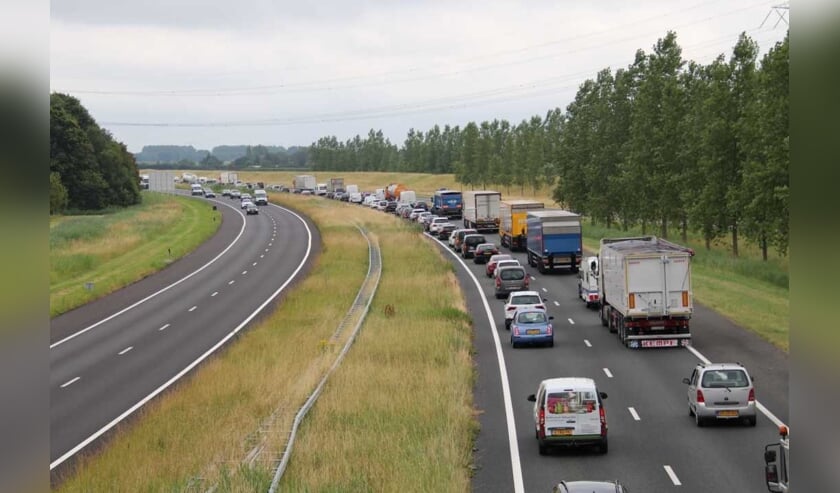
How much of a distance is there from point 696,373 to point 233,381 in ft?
53.2

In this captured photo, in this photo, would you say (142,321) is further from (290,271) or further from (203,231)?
(203,231)

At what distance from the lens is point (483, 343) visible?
44656 mm

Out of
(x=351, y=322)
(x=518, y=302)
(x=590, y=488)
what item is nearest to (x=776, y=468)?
(x=590, y=488)

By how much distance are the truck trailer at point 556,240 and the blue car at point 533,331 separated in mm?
25711

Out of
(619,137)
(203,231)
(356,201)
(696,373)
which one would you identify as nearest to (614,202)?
(619,137)

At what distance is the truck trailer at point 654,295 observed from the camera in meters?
40.5

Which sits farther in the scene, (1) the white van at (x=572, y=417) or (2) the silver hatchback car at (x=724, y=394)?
(2) the silver hatchback car at (x=724, y=394)

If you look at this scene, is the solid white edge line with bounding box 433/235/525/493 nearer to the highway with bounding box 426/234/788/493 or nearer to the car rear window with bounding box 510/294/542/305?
the highway with bounding box 426/234/788/493

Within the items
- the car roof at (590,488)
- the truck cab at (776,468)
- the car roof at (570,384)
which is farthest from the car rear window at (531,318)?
the truck cab at (776,468)

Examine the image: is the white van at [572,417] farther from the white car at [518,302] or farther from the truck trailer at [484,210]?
the truck trailer at [484,210]

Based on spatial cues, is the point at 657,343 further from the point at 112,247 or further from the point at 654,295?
the point at 112,247

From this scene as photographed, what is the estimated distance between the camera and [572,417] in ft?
81.9

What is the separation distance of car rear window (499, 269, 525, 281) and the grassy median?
433 cm

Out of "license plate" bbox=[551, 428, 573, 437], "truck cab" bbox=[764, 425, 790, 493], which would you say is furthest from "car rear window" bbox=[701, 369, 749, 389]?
"truck cab" bbox=[764, 425, 790, 493]
